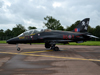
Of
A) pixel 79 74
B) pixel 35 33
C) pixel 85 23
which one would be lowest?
pixel 79 74

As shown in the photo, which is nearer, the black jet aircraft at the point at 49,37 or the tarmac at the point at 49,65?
the tarmac at the point at 49,65

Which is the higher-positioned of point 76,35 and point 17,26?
point 17,26

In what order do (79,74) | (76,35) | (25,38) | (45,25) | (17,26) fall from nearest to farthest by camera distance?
(79,74) → (25,38) → (76,35) → (45,25) → (17,26)

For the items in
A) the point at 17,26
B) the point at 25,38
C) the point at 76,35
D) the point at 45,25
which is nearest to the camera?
the point at 25,38

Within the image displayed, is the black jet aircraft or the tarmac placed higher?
the black jet aircraft

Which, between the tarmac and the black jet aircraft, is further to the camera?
the black jet aircraft

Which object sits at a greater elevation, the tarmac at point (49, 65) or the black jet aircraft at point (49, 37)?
the black jet aircraft at point (49, 37)

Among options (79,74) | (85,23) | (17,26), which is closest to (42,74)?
(79,74)

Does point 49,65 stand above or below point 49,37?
below

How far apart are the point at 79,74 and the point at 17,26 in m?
133

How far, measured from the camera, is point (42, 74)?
4910 mm

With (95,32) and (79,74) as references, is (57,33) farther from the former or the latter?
(95,32)

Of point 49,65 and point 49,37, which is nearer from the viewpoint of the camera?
point 49,65

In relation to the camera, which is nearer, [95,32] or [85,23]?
[85,23]
